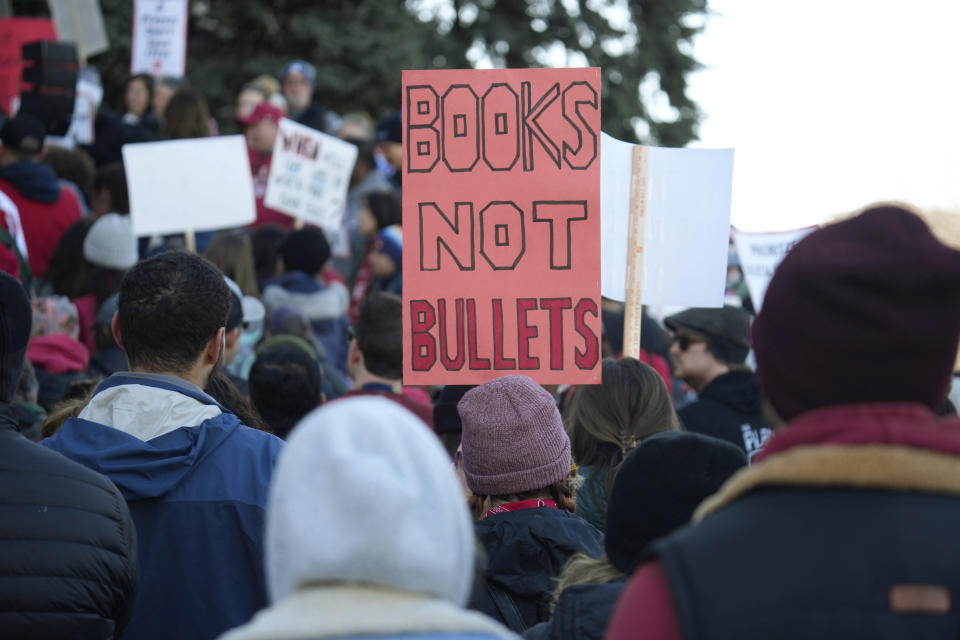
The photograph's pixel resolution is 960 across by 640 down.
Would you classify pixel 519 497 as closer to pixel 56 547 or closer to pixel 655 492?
pixel 655 492

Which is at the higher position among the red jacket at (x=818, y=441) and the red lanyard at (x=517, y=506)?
the red jacket at (x=818, y=441)

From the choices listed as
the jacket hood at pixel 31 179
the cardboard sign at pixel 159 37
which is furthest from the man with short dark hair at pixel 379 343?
the cardboard sign at pixel 159 37

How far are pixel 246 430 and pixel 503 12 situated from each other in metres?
18.0

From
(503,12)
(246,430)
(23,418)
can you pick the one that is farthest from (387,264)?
(503,12)

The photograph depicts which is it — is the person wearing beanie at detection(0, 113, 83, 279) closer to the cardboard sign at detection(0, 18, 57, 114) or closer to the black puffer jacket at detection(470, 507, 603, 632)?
the cardboard sign at detection(0, 18, 57, 114)

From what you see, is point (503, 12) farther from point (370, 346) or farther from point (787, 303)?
point (787, 303)

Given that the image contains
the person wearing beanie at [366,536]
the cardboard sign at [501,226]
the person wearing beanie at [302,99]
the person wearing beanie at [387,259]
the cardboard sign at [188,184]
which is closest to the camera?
the person wearing beanie at [366,536]

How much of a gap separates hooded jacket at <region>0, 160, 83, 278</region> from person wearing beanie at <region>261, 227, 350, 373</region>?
1.55 m

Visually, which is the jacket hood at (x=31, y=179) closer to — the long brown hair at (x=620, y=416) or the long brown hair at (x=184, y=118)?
the long brown hair at (x=184, y=118)

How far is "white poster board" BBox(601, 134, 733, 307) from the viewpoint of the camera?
159 inches

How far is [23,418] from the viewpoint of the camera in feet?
14.3

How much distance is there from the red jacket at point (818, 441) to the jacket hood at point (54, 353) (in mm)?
4114

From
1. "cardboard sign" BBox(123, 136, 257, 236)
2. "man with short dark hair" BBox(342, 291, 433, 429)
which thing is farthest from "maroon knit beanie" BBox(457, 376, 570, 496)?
"cardboard sign" BBox(123, 136, 257, 236)

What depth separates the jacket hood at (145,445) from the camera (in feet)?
9.14
